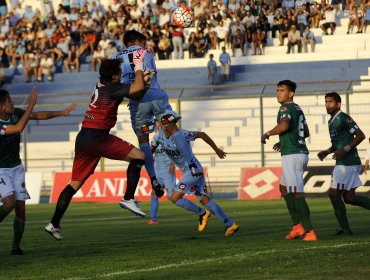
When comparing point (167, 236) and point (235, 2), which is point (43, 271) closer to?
point (167, 236)

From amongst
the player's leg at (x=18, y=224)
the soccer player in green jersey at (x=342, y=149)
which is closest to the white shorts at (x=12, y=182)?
the player's leg at (x=18, y=224)

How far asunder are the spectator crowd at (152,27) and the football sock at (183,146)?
80.9 ft

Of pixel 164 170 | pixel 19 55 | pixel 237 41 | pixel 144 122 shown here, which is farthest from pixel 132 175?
pixel 19 55

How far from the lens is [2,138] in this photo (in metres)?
14.2

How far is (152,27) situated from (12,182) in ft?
104

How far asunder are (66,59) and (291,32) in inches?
414

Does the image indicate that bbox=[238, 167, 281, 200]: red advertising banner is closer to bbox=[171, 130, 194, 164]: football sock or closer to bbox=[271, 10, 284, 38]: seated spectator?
bbox=[271, 10, 284, 38]: seated spectator

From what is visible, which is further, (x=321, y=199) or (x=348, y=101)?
(x=348, y=101)

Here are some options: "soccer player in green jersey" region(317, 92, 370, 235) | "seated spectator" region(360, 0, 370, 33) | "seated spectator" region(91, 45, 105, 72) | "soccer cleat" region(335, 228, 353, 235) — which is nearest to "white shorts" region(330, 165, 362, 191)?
"soccer player in green jersey" region(317, 92, 370, 235)

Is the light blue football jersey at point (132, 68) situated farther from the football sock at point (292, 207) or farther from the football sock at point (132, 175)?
the football sock at point (292, 207)

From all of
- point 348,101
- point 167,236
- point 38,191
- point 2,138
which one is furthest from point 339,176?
point 38,191

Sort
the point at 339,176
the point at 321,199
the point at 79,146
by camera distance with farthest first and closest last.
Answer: the point at 321,199 < the point at 339,176 < the point at 79,146

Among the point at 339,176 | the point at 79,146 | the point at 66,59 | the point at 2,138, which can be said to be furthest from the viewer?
the point at 66,59

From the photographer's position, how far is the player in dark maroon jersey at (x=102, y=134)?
14898 millimetres
